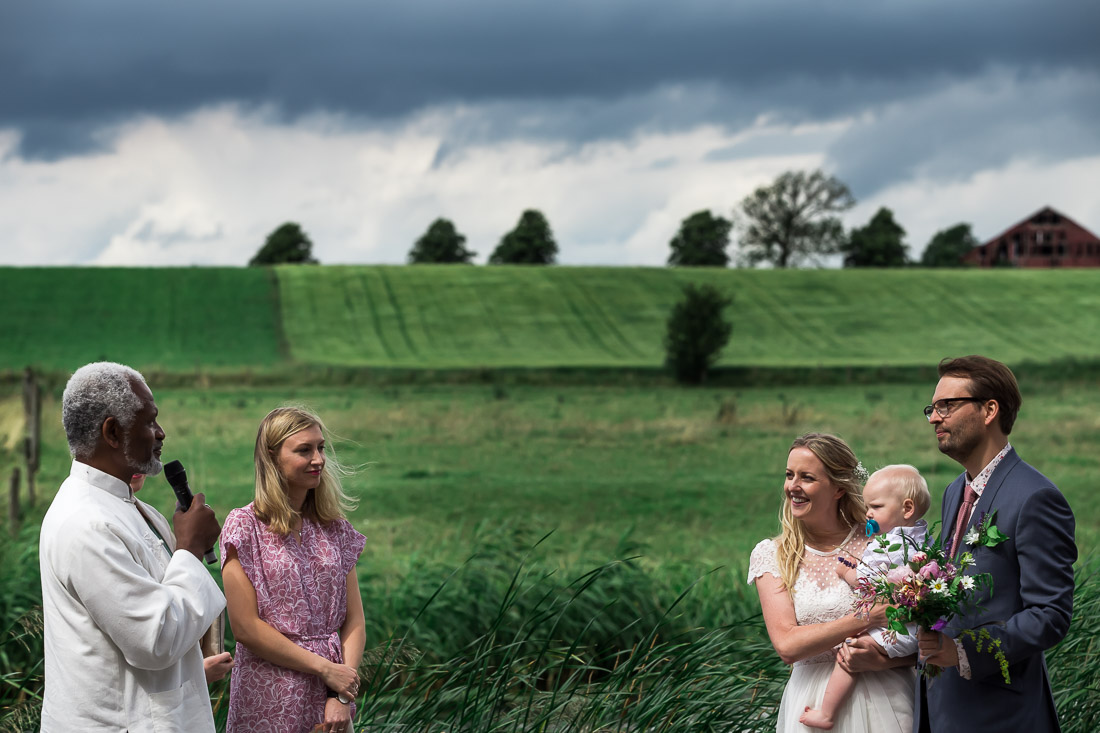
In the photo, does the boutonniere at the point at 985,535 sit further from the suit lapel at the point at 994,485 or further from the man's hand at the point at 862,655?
the man's hand at the point at 862,655

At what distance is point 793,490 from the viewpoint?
11.6 ft

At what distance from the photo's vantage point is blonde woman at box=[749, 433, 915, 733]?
336cm

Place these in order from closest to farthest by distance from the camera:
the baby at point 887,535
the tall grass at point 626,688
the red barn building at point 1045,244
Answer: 1. the baby at point 887,535
2. the tall grass at point 626,688
3. the red barn building at point 1045,244

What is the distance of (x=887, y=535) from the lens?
3207 millimetres

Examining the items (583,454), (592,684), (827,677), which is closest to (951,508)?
(827,677)

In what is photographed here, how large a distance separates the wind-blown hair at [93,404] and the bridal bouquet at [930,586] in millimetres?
2144

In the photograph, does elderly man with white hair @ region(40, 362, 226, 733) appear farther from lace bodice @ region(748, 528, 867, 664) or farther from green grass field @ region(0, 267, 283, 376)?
green grass field @ region(0, 267, 283, 376)

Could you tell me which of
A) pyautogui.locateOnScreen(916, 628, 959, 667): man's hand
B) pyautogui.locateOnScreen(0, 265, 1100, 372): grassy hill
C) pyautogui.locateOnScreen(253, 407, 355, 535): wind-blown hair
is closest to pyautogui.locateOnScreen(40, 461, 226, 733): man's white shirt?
pyautogui.locateOnScreen(253, 407, 355, 535): wind-blown hair

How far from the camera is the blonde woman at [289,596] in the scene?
11.6 ft

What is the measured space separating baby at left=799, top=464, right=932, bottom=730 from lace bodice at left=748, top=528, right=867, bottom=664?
0.06 meters

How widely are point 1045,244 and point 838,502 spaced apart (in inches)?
4286

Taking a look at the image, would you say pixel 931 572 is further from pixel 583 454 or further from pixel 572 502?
pixel 583 454

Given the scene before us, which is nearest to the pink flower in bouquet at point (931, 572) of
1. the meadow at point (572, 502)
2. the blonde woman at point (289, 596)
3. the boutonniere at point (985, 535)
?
the boutonniere at point (985, 535)

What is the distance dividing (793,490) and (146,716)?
2.05m
